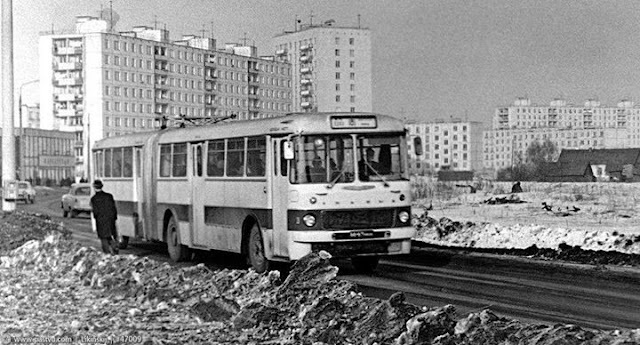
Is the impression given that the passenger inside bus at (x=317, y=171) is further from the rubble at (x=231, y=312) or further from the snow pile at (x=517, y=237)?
the snow pile at (x=517, y=237)

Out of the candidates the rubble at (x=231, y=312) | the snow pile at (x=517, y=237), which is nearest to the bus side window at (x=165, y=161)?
the rubble at (x=231, y=312)

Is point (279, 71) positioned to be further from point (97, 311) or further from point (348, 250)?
point (97, 311)

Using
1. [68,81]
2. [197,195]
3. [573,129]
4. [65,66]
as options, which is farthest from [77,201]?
[573,129]

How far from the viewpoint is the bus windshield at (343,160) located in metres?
17.6

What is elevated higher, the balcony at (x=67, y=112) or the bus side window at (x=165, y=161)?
the balcony at (x=67, y=112)

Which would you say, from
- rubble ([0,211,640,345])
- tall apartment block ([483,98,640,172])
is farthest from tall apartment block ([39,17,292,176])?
tall apartment block ([483,98,640,172])

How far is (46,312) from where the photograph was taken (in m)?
13.2

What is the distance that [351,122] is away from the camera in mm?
17922

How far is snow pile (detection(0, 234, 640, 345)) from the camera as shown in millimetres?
9109

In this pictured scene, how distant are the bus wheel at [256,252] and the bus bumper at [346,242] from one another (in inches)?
42.2

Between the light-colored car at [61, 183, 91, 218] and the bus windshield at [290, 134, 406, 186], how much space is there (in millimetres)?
32029

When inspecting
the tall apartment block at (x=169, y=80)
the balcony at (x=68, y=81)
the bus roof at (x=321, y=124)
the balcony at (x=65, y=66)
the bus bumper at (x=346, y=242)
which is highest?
the balcony at (x=65, y=66)

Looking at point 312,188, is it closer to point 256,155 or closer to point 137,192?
point 256,155

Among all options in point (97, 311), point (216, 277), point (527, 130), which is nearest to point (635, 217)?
point (216, 277)
